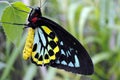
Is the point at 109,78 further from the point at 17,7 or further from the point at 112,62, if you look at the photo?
the point at 17,7

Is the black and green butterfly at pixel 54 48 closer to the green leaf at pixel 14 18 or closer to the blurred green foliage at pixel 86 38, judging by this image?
the green leaf at pixel 14 18

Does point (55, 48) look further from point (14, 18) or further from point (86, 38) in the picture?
point (86, 38)

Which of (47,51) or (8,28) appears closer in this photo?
(8,28)

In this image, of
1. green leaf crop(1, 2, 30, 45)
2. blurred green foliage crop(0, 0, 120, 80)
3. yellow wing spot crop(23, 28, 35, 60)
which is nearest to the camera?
green leaf crop(1, 2, 30, 45)

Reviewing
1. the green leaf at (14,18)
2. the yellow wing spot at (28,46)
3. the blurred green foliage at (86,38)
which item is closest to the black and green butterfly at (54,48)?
the yellow wing spot at (28,46)

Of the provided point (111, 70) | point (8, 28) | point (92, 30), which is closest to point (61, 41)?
point (8, 28)

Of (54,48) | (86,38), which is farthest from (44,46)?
(86,38)

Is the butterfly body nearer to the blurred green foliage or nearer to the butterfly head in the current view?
the butterfly head

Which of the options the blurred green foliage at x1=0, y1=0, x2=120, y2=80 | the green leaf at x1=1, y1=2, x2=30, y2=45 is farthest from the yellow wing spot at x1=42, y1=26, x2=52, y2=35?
the blurred green foliage at x1=0, y1=0, x2=120, y2=80
